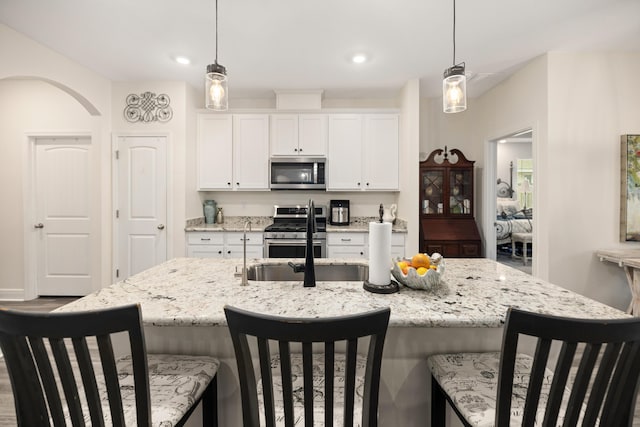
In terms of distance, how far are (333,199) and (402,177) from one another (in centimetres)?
98

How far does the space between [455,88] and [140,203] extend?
3.53 metres

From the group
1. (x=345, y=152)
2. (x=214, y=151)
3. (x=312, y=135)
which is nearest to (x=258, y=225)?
(x=214, y=151)

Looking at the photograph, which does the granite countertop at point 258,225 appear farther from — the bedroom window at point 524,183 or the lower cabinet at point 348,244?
the bedroom window at point 524,183

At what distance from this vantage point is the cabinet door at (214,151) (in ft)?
13.6

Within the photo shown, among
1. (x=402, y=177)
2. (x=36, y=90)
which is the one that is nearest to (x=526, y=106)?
(x=402, y=177)

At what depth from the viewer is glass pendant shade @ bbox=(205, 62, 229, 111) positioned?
1.87 meters

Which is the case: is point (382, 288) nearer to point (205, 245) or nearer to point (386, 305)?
point (386, 305)

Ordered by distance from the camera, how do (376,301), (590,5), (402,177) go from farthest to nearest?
(402,177)
(590,5)
(376,301)

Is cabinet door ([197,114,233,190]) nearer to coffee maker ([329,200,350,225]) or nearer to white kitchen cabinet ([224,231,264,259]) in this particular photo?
white kitchen cabinet ([224,231,264,259])

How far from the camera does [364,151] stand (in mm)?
4137

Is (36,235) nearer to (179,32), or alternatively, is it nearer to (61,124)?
(61,124)

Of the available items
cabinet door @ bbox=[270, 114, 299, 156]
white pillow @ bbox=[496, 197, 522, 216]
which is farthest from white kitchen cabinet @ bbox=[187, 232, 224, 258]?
white pillow @ bbox=[496, 197, 522, 216]

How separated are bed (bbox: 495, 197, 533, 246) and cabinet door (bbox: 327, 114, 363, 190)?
3.63 m

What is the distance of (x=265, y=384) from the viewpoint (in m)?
0.83
